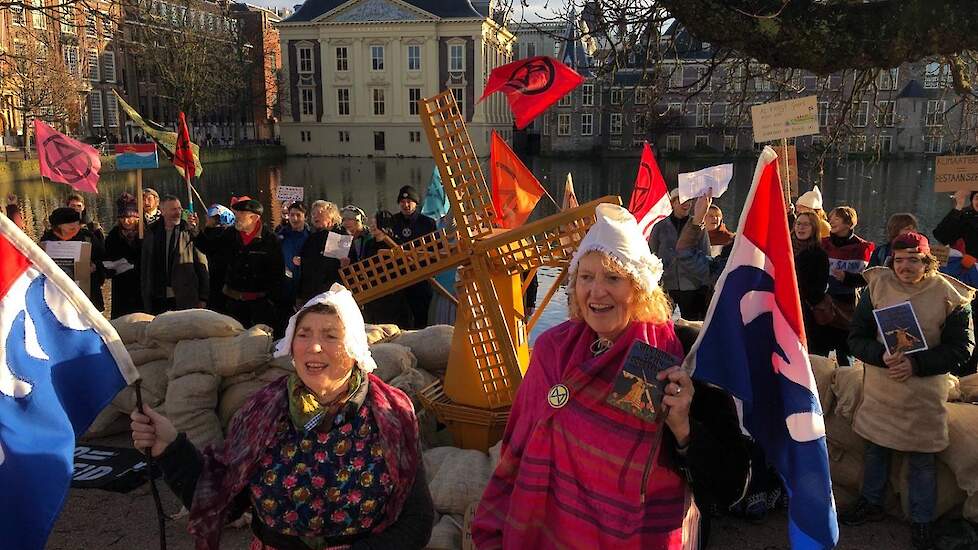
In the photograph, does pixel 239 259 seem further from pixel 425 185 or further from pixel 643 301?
pixel 425 185

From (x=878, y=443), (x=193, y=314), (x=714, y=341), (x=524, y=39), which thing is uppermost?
(x=524, y=39)

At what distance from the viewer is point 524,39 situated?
230ft

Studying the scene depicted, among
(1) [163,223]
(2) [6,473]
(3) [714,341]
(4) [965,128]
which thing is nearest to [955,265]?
(4) [965,128]

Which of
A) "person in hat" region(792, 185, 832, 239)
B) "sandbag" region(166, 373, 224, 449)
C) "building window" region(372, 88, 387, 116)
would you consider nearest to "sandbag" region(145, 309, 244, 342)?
"sandbag" region(166, 373, 224, 449)

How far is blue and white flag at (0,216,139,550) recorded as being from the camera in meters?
2.22

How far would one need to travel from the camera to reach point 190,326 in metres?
5.21

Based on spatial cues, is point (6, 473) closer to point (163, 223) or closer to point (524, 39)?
point (163, 223)

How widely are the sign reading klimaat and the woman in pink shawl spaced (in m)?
5.90

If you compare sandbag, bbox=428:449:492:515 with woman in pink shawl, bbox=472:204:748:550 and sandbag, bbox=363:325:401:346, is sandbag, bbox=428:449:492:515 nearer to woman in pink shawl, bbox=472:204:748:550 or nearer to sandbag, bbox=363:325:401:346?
sandbag, bbox=363:325:401:346

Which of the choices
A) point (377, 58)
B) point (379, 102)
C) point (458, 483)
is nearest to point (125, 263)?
point (458, 483)

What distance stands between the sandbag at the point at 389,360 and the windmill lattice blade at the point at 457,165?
1249 mm

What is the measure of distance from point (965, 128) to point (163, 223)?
884cm

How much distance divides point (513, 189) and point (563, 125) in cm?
6022

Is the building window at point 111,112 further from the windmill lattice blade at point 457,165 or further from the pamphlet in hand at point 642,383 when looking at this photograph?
the pamphlet in hand at point 642,383
